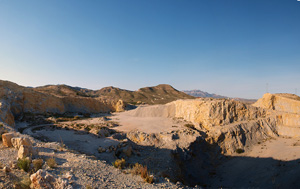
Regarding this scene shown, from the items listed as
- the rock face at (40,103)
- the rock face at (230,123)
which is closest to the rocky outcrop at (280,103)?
the rock face at (230,123)

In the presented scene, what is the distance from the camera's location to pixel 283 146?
53.9 ft

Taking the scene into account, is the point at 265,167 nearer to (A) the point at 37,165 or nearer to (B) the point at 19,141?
(A) the point at 37,165

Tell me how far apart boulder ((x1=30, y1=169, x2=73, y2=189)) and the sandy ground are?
13592 millimetres

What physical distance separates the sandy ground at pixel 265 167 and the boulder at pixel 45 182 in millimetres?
13592

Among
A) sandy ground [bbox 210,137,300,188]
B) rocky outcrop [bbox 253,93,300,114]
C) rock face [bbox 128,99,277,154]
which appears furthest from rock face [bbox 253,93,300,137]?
sandy ground [bbox 210,137,300,188]

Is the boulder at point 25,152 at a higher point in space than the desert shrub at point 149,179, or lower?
higher

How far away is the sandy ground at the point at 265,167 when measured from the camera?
38.6 feet

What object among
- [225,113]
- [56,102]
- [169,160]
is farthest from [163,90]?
[169,160]

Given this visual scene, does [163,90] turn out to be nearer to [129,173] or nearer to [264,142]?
[264,142]

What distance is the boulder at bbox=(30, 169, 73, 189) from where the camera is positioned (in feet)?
13.4

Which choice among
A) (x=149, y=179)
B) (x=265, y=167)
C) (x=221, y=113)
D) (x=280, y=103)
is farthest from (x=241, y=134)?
(x=149, y=179)

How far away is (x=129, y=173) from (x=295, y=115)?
841 inches

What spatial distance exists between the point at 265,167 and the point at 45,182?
660 inches

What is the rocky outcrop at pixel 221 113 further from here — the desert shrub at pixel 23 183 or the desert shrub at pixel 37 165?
the desert shrub at pixel 23 183
